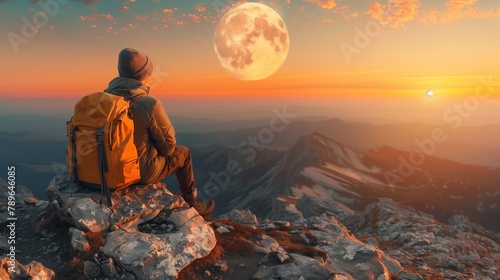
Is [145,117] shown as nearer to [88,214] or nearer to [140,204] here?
[140,204]

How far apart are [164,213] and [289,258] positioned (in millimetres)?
3713

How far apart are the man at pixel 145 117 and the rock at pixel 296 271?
375cm

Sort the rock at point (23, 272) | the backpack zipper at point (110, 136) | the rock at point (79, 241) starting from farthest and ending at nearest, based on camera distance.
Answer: the rock at point (79, 241) < the backpack zipper at point (110, 136) < the rock at point (23, 272)

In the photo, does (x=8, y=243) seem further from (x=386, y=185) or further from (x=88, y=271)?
(x=386, y=185)

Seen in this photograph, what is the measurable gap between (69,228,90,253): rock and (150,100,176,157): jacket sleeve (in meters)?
2.65

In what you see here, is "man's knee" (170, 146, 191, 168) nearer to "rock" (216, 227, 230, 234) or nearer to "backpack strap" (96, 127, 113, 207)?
"backpack strap" (96, 127, 113, 207)

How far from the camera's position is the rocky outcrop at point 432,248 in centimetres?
1908

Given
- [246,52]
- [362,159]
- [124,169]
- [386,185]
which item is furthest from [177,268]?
[362,159]

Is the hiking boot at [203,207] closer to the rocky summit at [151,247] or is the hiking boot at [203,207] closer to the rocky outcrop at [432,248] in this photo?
the rocky summit at [151,247]

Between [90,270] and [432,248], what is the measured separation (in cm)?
2927

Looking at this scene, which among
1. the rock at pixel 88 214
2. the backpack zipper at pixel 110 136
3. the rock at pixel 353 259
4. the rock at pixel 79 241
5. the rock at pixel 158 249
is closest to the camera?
the rock at pixel 158 249

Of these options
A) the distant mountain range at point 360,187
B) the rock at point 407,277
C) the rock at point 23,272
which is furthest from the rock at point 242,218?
the distant mountain range at point 360,187

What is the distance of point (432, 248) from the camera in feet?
92.9

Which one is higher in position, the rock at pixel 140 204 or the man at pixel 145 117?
the man at pixel 145 117
